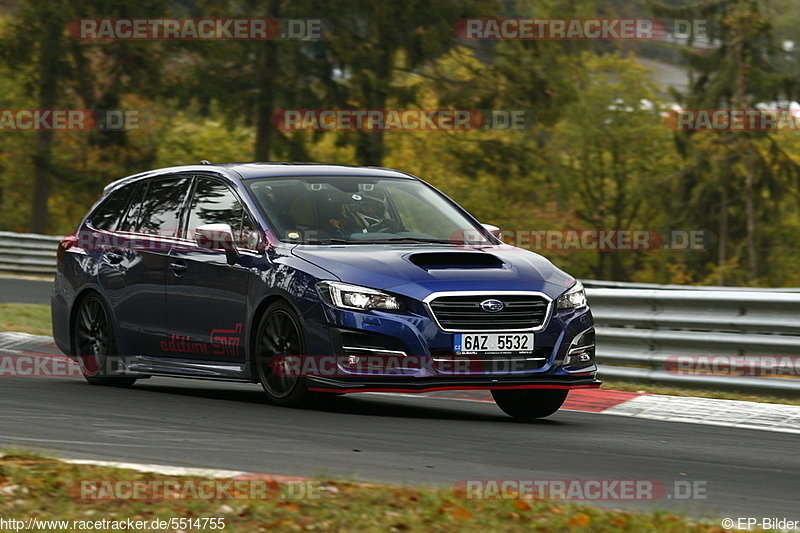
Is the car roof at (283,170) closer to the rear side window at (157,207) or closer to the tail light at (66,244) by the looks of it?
the rear side window at (157,207)

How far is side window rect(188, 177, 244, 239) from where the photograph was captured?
10.2m

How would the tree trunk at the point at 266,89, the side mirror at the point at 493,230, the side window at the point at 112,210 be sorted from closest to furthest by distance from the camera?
1. the side mirror at the point at 493,230
2. the side window at the point at 112,210
3. the tree trunk at the point at 266,89

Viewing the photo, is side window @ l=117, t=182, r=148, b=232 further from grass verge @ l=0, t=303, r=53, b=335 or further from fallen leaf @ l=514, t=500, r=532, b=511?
fallen leaf @ l=514, t=500, r=532, b=511

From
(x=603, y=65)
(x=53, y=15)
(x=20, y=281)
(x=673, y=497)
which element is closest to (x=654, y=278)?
(x=603, y=65)

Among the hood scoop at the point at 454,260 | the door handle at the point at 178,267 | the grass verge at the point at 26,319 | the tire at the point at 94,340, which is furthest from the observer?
the grass verge at the point at 26,319

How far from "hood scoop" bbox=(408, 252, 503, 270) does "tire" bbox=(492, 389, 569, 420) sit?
3.54ft

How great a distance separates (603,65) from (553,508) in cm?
6107

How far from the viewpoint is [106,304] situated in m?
11.3

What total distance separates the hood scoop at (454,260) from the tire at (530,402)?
3.54 feet

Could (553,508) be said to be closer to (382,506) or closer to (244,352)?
(382,506)

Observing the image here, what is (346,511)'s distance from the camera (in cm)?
578

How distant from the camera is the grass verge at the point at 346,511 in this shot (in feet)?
18.2

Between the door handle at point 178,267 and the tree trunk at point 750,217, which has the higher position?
the tree trunk at point 750,217

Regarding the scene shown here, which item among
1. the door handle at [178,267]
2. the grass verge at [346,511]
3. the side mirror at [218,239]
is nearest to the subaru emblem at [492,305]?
the side mirror at [218,239]
